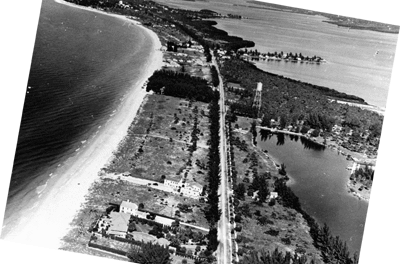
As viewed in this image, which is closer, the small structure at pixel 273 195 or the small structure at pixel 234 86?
the small structure at pixel 273 195

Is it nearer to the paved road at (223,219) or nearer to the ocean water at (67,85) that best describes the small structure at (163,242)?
the paved road at (223,219)

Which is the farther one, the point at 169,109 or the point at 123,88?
the point at 123,88

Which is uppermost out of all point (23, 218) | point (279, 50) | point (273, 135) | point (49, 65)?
point (279, 50)

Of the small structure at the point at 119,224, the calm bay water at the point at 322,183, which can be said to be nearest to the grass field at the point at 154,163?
the small structure at the point at 119,224

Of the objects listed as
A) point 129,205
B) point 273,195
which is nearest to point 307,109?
point 273,195

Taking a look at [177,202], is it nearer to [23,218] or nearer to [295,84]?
[23,218]

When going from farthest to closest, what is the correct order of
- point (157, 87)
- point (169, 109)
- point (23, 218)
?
1. point (157, 87)
2. point (169, 109)
3. point (23, 218)

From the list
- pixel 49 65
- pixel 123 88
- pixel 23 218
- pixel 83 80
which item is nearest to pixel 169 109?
pixel 123 88
